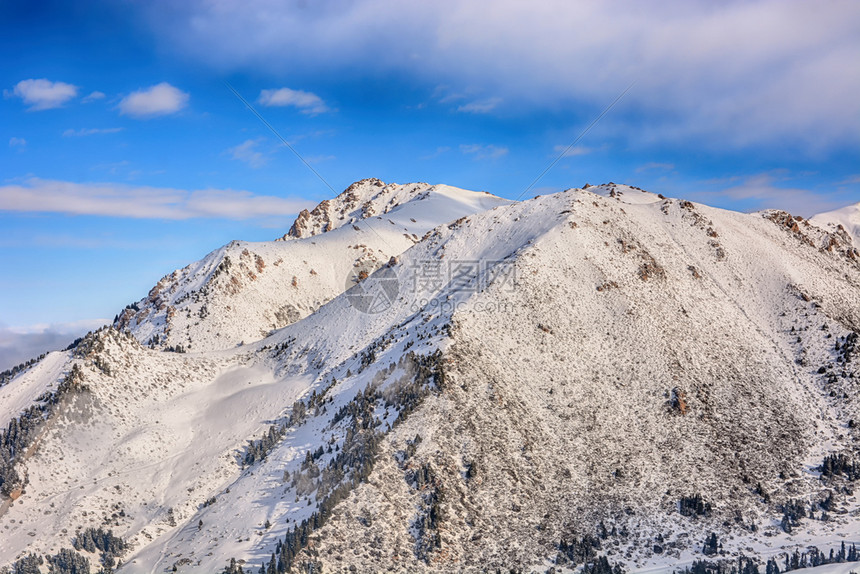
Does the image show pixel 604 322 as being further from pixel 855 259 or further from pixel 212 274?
pixel 212 274

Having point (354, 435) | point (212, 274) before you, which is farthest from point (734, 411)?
point (212, 274)

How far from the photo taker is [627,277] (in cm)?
7969

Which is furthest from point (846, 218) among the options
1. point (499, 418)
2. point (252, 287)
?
point (252, 287)

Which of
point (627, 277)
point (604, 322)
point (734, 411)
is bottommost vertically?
point (734, 411)

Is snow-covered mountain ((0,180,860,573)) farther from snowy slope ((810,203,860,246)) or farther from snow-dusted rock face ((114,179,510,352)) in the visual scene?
snowy slope ((810,203,860,246))

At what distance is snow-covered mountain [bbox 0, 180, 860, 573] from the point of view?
51125 mm

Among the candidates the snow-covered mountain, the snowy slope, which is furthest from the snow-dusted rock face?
the snowy slope

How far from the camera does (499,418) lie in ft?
196

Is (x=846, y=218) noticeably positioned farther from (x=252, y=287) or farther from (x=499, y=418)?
(x=252, y=287)

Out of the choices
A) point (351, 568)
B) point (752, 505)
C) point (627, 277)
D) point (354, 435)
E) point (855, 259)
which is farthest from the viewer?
point (855, 259)

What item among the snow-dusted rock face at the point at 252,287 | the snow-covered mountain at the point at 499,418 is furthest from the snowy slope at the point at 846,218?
the snow-dusted rock face at the point at 252,287

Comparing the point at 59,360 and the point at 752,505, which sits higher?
the point at 59,360

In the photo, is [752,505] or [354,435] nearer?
[752,505]

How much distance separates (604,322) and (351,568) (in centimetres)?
4202
